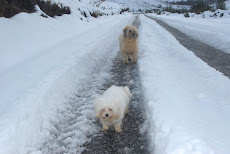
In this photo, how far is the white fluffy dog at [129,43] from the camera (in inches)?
309

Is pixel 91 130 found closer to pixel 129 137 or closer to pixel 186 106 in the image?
pixel 129 137

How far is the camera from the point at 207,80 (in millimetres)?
5492

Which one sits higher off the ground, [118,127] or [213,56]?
[118,127]

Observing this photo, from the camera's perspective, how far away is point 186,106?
409cm

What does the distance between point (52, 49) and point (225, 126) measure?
6.23 m

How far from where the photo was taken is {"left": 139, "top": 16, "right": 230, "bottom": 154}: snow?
299 cm

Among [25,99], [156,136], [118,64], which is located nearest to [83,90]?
[25,99]

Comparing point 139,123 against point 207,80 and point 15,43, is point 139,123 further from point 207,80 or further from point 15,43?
point 15,43

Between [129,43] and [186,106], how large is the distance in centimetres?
422

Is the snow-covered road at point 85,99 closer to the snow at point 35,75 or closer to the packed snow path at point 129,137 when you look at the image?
the snow at point 35,75

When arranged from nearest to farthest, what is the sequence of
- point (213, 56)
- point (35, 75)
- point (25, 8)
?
point (35, 75), point (213, 56), point (25, 8)

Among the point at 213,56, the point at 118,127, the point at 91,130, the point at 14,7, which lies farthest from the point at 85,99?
the point at 14,7

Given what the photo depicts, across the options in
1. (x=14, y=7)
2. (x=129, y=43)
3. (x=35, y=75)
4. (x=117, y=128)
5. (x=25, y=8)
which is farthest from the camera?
(x=25, y=8)

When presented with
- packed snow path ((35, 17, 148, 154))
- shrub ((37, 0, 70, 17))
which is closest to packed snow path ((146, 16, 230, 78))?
packed snow path ((35, 17, 148, 154))
